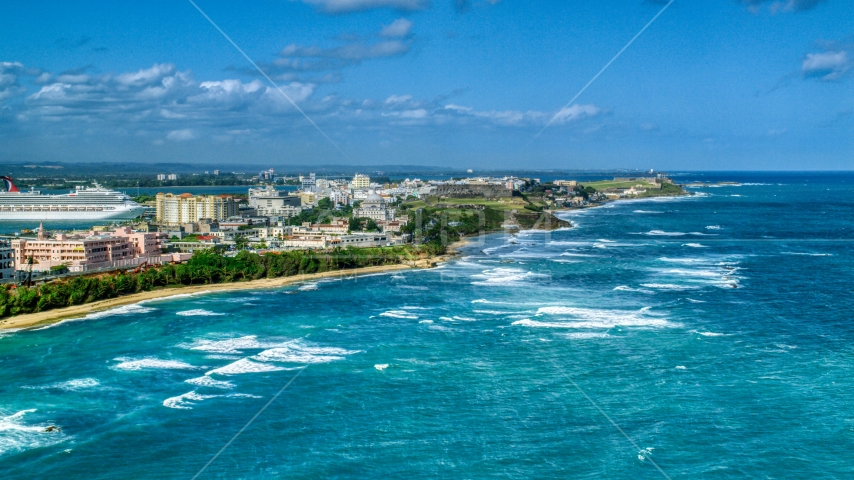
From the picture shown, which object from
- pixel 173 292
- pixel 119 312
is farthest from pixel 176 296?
pixel 119 312

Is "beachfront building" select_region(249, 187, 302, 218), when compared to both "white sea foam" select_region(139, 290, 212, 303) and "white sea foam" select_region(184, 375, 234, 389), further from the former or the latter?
"white sea foam" select_region(184, 375, 234, 389)

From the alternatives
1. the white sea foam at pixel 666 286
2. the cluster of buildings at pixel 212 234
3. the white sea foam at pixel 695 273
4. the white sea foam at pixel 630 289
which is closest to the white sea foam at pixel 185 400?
the cluster of buildings at pixel 212 234

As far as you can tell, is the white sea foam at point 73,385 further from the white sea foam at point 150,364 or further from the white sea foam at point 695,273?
the white sea foam at point 695,273

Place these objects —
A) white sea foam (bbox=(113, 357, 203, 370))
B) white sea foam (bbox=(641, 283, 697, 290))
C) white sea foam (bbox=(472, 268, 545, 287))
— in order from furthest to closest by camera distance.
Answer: white sea foam (bbox=(472, 268, 545, 287))
white sea foam (bbox=(641, 283, 697, 290))
white sea foam (bbox=(113, 357, 203, 370))

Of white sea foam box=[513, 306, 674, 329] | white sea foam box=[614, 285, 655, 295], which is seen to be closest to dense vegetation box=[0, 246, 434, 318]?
white sea foam box=[614, 285, 655, 295]

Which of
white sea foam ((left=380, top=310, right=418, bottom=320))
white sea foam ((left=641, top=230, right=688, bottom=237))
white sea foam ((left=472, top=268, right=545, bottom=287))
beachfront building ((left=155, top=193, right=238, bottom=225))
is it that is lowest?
white sea foam ((left=380, top=310, right=418, bottom=320))

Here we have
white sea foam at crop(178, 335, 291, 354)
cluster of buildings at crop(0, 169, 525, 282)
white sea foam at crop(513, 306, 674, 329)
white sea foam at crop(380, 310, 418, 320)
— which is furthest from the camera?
cluster of buildings at crop(0, 169, 525, 282)

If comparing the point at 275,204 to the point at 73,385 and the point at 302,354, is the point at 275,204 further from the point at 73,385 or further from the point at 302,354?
the point at 73,385
